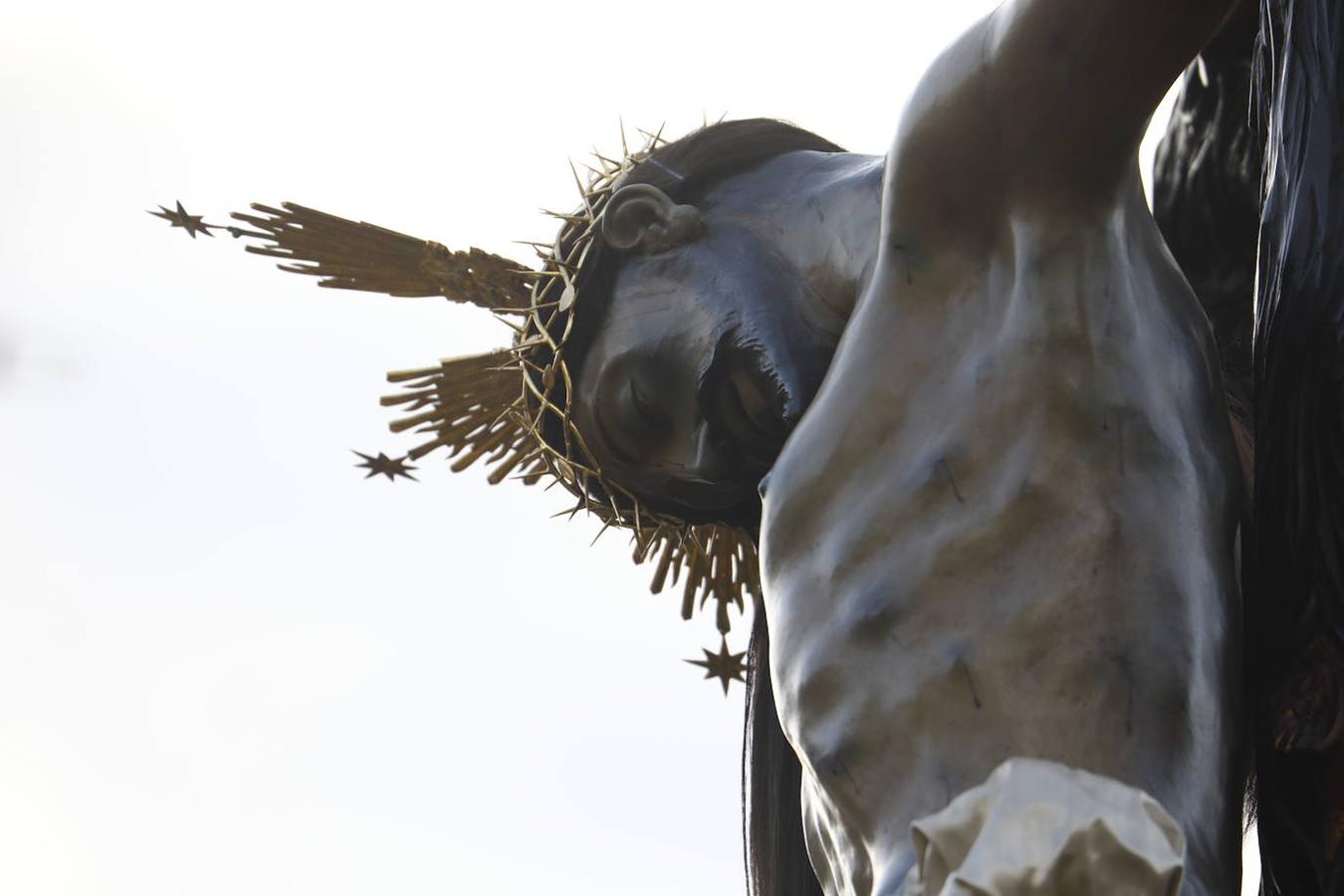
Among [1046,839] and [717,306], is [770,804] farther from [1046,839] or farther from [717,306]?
[1046,839]

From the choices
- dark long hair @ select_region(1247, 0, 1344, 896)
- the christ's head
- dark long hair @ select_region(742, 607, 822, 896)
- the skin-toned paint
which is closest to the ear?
the christ's head

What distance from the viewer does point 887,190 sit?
7.85 ft

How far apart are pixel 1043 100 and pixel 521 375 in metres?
1.26

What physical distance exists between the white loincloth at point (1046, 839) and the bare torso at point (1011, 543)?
3 cm

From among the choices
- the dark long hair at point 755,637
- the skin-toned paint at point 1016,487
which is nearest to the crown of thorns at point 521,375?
the dark long hair at point 755,637

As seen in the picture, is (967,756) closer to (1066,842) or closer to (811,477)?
(1066,842)

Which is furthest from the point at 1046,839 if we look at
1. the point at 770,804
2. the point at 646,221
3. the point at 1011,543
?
the point at 646,221

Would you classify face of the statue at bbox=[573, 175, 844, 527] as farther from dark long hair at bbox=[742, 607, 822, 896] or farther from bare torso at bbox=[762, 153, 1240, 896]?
bare torso at bbox=[762, 153, 1240, 896]

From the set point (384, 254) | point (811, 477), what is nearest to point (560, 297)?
point (384, 254)

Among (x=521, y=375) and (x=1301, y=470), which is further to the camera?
(x=521, y=375)

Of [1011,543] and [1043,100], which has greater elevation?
[1043,100]

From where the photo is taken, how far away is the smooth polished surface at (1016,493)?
2186 millimetres

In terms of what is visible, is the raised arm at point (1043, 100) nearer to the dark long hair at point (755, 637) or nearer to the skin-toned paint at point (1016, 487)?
the skin-toned paint at point (1016, 487)

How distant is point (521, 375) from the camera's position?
3.41m
